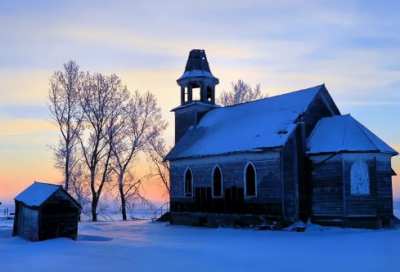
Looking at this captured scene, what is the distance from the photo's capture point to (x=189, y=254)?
56.5ft

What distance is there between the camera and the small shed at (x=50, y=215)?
22.2 metres

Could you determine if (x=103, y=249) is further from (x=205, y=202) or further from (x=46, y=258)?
(x=205, y=202)

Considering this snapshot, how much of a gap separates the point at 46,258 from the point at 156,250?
4164 mm

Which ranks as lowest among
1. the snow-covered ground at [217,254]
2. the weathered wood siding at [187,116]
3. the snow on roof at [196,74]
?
the snow-covered ground at [217,254]

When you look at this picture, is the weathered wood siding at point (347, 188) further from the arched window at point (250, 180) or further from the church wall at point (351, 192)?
the arched window at point (250, 180)

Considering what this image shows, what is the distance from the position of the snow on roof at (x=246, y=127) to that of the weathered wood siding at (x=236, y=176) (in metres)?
0.64

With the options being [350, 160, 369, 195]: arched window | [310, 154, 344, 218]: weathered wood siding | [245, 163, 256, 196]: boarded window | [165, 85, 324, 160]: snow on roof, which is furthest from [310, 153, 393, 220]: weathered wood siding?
[245, 163, 256, 196]: boarded window

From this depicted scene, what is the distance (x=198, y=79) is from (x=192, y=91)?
1.24 meters

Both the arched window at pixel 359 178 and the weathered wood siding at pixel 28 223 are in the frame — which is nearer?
the weathered wood siding at pixel 28 223

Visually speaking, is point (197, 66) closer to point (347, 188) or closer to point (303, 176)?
point (303, 176)

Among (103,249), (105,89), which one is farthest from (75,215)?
(105,89)

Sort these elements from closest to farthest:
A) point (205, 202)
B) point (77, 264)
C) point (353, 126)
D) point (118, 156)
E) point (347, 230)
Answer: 1. point (77, 264)
2. point (347, 230)
3. point (353, 126)
4. point (205, 202)
5. point (118, 156)

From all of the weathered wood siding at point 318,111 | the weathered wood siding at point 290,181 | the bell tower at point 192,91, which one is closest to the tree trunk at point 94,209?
the bell tower at point 192,91

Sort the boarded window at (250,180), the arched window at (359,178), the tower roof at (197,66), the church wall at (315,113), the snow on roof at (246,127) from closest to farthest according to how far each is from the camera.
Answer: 1. the arched window at (359,178)
2. the snow on roof at (246,127)
3. the boarded window at (250,180)
4. the church wall at (315,113)
5. the tower roof at (197,66)
